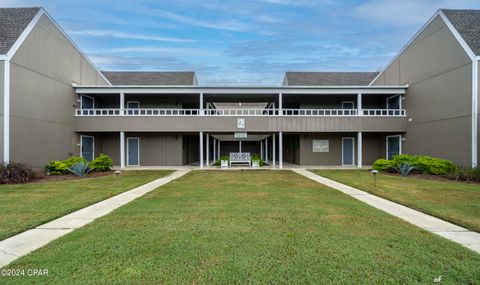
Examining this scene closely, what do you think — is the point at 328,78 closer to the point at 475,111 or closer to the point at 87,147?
the point at 475,111

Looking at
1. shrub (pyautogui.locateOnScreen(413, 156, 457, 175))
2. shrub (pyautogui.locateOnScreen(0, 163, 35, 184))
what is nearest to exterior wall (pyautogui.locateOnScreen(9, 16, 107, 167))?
shrub (pyautogui.locateOnScreen(0, 163, 35, 184))

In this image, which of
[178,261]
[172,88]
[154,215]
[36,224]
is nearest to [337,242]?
[178,261]

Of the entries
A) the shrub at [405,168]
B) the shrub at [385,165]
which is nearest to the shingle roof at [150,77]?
the shrub at [385,165]

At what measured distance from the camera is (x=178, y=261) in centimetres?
417

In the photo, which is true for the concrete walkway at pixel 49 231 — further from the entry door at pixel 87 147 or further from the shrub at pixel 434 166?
Result: the entry door at pixel 87 147

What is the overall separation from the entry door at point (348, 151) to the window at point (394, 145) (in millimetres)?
2595

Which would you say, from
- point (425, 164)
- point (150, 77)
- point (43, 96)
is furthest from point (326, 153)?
point (43, 96)

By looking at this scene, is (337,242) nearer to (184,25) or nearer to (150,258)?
(150,258)

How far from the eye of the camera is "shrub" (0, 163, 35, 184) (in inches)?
511

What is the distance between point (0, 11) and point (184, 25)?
1038 centimetres

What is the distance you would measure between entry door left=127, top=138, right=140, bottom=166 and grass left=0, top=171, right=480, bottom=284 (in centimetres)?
1746

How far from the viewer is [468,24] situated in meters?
17.4

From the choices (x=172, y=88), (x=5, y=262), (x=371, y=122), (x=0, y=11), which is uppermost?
(x=0, y=11)

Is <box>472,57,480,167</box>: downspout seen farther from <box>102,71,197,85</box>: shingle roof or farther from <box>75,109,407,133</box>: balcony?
<box>102,71,197,85</box>: shingle roof
